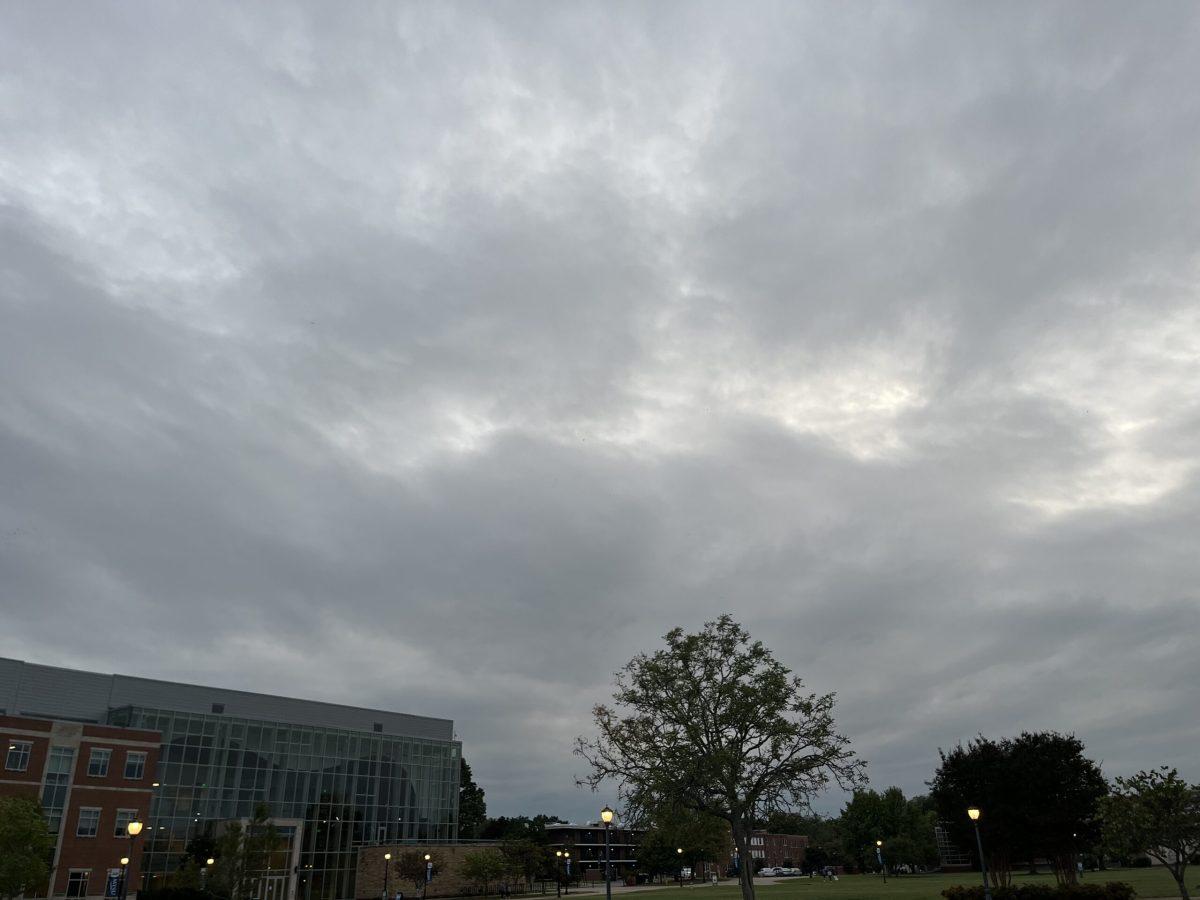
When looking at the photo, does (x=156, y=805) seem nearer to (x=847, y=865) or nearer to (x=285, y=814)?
(x=285, y=814)

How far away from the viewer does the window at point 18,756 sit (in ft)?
207

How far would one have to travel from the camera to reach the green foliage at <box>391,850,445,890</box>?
85875mm

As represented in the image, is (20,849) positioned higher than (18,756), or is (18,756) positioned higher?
(18,756)

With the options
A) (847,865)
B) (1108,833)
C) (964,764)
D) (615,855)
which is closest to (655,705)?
(1108,833)

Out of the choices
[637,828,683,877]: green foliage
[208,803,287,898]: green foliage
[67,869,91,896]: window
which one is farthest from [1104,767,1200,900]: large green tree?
[637,828,683,877]: green foliage

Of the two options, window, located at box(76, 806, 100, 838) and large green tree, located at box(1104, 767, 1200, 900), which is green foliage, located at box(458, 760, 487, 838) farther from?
large green tree, located at box(1104, 767, 1200, 900)

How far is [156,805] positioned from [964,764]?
7332 cm

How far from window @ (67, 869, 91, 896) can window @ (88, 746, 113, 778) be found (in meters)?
7.11

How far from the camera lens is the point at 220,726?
3307 inches

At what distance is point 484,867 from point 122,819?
35.8m

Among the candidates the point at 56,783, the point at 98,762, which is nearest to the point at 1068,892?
the point at 98,762

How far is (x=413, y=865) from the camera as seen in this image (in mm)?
86500

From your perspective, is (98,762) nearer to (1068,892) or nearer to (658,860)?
(1068,892)

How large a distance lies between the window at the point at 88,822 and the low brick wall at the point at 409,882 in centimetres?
2885
